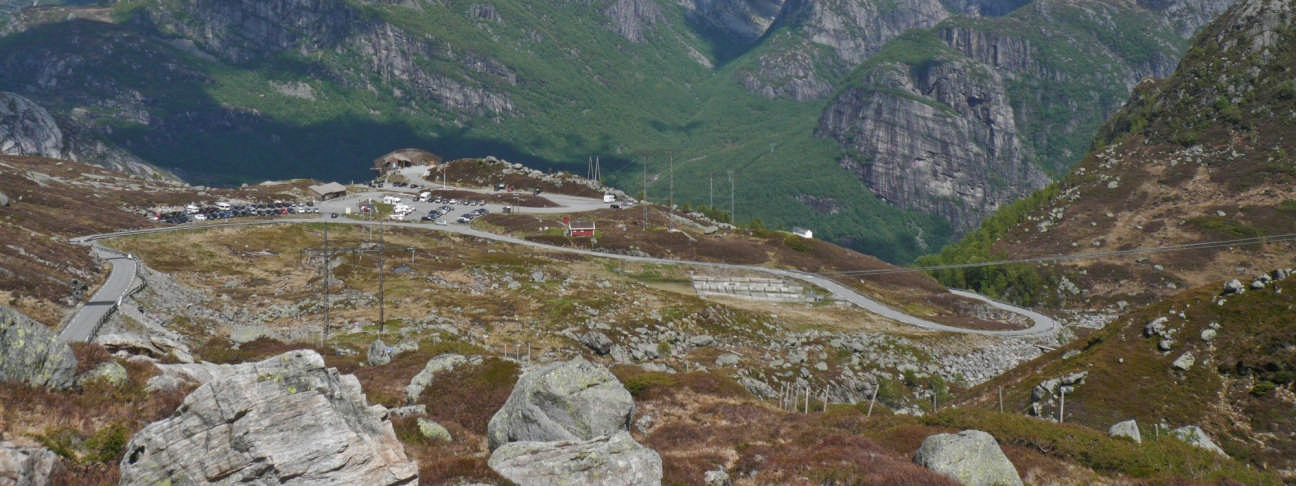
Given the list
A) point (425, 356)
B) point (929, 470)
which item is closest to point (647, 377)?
point (425, 356)

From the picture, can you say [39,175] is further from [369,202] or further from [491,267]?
[491,267]

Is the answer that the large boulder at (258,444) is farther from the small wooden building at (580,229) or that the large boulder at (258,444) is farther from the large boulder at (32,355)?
the small wooden building at (580,229)

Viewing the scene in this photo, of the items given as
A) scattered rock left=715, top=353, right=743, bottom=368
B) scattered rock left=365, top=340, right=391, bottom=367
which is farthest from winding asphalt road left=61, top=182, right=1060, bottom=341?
scattered rock left=715, top=353, right=743, bottom=368

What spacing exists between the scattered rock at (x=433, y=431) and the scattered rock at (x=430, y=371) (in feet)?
25.3

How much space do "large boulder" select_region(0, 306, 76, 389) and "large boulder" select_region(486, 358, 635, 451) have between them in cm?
1225

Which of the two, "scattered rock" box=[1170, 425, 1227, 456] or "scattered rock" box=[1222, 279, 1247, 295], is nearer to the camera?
A: "scattered rock" box=[1170, 425, 1227, 456]

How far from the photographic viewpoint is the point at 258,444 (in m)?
14.8

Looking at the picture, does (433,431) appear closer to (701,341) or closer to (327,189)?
(701,341)

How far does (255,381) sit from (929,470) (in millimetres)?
19674

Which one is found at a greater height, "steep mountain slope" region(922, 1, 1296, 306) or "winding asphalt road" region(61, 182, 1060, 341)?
"steep mountain slope" region(922, 1, 1296, 306)

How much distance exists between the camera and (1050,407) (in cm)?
4431

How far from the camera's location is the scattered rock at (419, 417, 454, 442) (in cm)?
2431

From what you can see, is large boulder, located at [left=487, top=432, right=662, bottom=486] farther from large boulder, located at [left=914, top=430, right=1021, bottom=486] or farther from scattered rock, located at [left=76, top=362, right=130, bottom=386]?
scattered rock, located at [left=76, top=362, right=130, bottom=386]

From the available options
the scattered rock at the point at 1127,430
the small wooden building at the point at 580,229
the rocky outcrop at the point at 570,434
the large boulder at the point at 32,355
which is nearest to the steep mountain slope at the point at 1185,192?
the small wooden building at the point at 580,229
